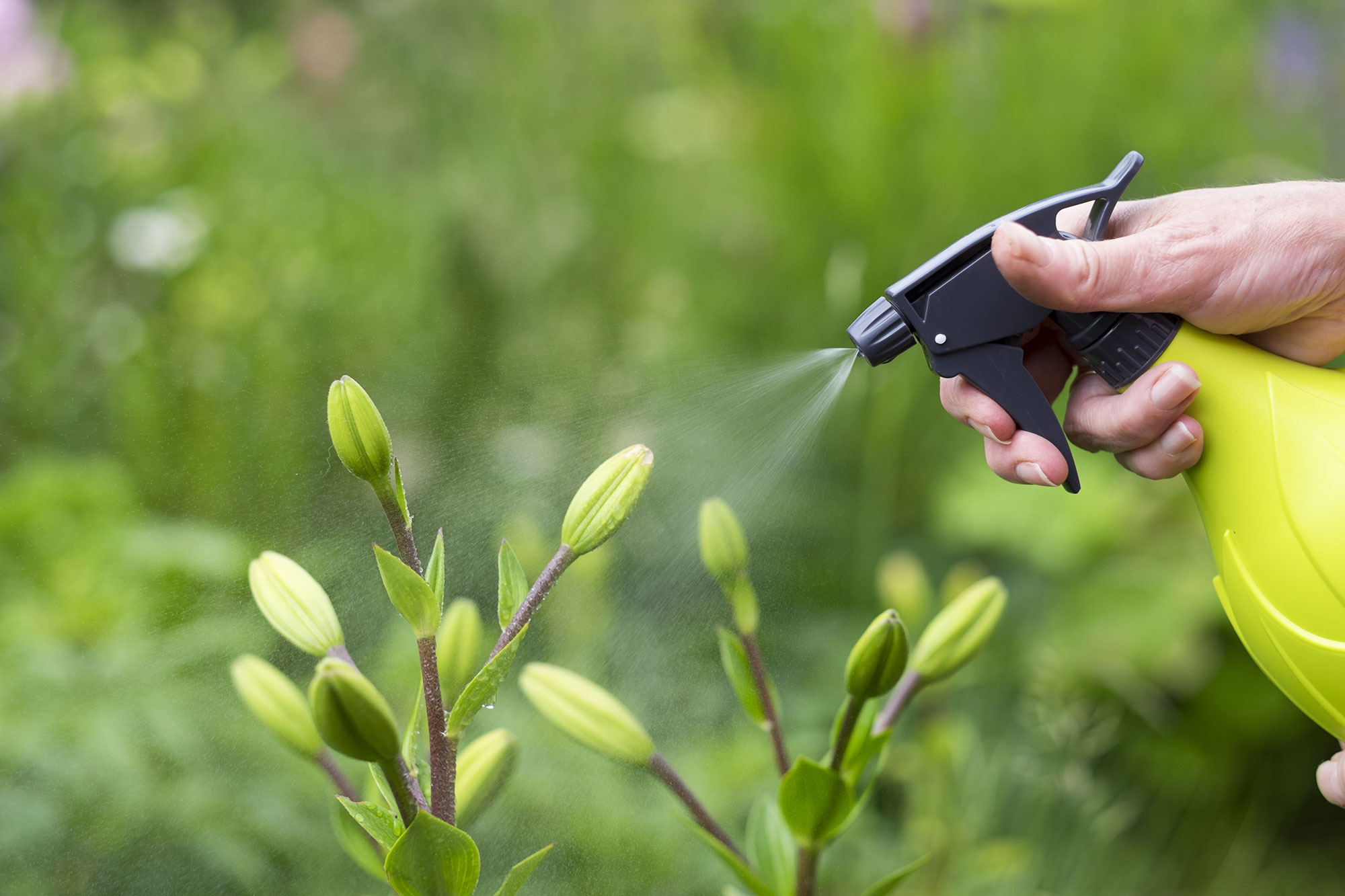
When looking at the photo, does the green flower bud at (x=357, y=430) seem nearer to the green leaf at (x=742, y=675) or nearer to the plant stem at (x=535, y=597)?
the plant stem at (x=535, y=597)

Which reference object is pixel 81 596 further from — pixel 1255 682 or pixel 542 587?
pixel 1255 682

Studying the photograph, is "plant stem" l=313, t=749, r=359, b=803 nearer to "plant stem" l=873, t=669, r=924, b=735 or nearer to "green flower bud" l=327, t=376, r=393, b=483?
"green flower bud" l=327, t=376, r=393, b=483

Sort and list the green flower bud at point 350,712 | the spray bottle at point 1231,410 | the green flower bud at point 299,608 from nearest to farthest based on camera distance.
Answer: the green flower bud at point 350,712 → the green flower bud at point 299,608 → the spray bottle at point 1231,410

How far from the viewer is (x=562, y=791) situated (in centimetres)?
88

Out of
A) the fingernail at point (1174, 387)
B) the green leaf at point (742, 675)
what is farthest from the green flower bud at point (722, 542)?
the fingernail at point (1174, 387)

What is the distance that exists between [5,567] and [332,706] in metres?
0.96

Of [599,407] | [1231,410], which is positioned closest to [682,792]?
[1231,410]

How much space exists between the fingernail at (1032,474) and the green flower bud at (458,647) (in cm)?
37

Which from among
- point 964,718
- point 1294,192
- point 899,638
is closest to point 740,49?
point 964,718

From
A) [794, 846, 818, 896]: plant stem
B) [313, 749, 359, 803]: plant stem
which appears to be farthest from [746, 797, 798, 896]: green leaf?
[313, 749, 359, 803]: plant stem

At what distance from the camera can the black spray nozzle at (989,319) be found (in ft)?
A: 1.86

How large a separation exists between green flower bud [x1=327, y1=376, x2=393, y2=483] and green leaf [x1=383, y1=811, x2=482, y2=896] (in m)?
0.15

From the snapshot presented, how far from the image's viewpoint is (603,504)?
429mm

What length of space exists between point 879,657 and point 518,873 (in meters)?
0.19
